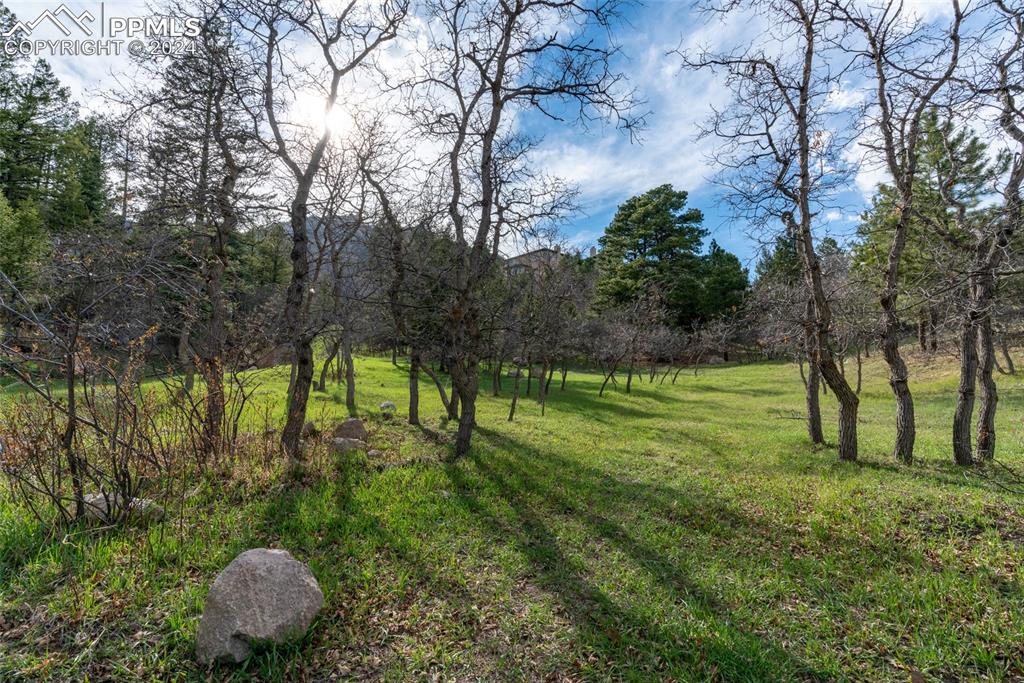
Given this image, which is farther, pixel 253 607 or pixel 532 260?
pixel 532 260

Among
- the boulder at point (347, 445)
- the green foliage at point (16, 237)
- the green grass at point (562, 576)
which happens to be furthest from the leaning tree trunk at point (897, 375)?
the green foliage at point (16, 237)

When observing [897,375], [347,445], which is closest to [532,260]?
[347,445]

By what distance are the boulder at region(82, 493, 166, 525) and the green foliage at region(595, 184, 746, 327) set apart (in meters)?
35.4

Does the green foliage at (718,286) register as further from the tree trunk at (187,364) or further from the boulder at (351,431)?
the tree trunk at (187,364)

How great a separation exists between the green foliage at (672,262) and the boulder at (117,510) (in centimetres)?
3541

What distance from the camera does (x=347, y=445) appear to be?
22.1ft

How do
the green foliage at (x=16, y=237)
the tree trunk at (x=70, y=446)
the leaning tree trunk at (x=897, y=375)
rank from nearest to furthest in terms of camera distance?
the tree trunk at (x=70, y=446) → the leaning tree trunk at (x=897, y=375) → the green foliage at (x=16, y=237)

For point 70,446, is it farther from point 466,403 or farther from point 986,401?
point 986,401

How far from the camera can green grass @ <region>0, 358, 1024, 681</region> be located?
2609mm

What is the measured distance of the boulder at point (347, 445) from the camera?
6.64 m

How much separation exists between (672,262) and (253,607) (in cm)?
4013

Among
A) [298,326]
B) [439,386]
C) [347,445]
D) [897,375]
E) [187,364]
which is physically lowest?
[347,445]

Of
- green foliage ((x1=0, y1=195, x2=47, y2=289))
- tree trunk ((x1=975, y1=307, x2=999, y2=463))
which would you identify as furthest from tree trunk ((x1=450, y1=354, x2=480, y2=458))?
green foliage ((x1=0, y1=195, x2=47, y2=289))

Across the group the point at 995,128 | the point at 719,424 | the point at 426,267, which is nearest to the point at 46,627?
the point at 426,267
